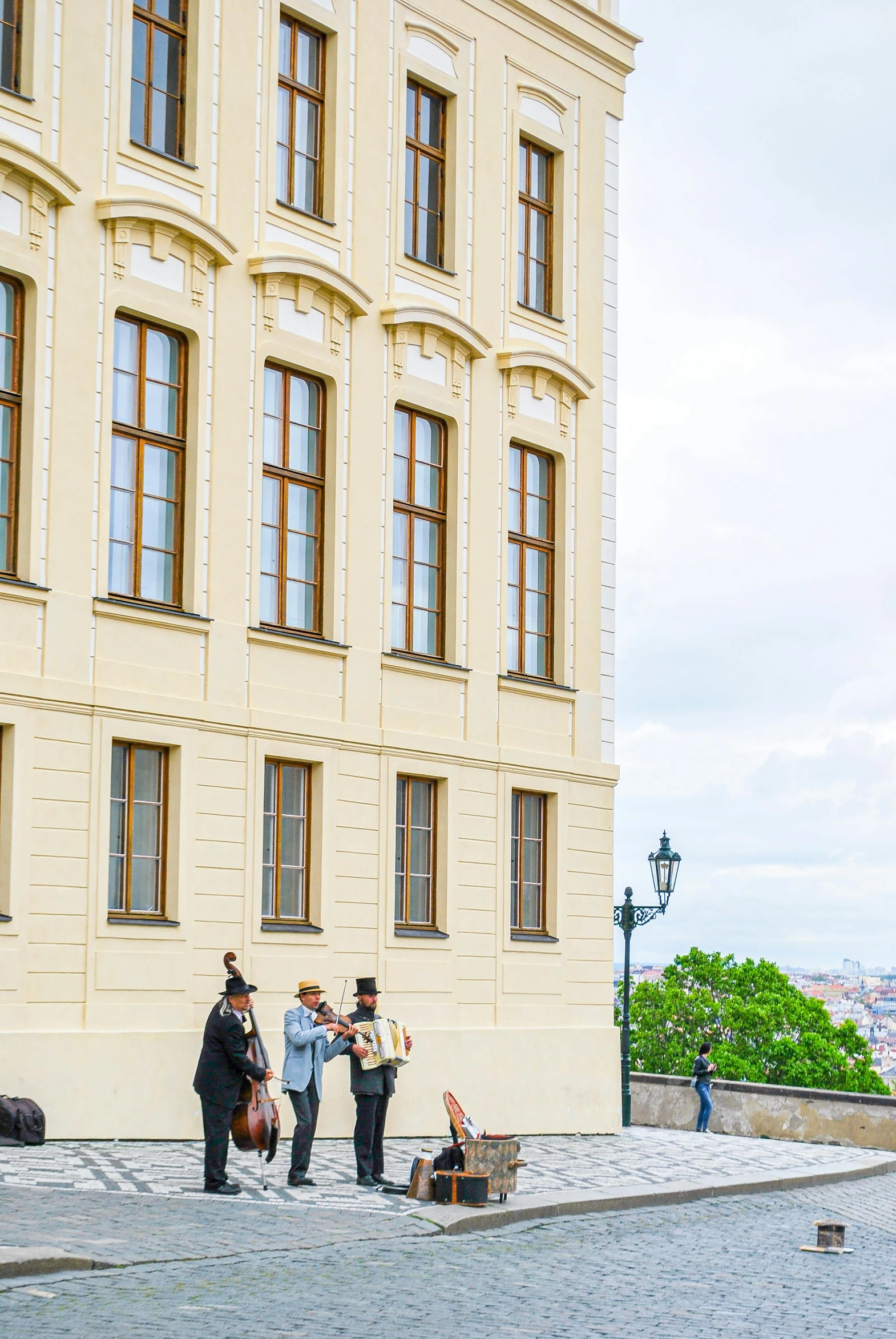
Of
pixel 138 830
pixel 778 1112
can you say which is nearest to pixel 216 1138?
pixel 138 830

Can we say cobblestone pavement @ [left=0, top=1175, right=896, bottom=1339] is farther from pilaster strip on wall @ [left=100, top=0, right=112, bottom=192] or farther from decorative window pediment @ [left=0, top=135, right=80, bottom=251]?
pilaster strip on wall @ [left=100, top=0, right=112, bottom=192]

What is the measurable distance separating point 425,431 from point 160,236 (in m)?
4.74

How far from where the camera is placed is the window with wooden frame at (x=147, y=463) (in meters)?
19.0

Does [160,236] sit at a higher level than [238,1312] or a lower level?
higher

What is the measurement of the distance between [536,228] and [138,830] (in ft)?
34.5

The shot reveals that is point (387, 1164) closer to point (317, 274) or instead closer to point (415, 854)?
point (415, 854)

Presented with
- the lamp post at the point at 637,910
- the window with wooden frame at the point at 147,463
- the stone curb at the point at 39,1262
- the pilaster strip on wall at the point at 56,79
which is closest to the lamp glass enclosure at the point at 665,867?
the lamp post at the point at 637,910

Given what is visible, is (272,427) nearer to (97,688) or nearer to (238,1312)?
(97,688)

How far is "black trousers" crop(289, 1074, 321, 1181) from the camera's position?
15.2m

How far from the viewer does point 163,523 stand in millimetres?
19484

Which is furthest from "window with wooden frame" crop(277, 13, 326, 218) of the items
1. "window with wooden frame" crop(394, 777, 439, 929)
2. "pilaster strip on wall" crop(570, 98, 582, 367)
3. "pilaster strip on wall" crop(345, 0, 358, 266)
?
"window with wooden frame" crop(394, 777, 439, 929)

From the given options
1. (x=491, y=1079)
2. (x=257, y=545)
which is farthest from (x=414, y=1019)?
(x=257, y=545)

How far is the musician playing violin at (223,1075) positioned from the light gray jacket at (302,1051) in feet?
1.97

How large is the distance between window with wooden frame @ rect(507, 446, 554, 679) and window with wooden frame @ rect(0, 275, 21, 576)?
7.66 metres
